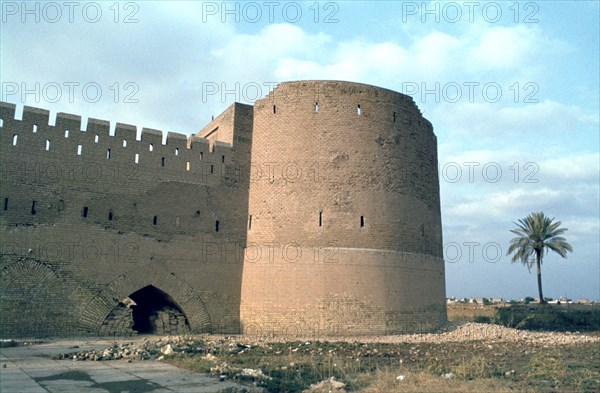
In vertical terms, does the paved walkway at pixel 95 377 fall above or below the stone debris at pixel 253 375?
below

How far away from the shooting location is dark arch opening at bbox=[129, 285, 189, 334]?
1522 centimetres

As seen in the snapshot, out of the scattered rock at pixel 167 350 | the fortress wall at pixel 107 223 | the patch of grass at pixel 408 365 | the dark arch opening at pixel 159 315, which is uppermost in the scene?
the fortress wall at pixel 107 223

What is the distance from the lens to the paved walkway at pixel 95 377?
22.4 ft

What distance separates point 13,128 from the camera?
13.7 metres

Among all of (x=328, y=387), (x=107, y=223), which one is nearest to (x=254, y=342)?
(x=107, y=223)

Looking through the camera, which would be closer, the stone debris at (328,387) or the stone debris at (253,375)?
the stone debris at (328,387)

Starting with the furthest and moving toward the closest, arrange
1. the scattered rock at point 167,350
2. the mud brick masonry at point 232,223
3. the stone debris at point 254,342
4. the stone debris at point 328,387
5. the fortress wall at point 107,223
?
the mud brick masonry at point 232,223
the fortress wall at point 107,223
the scattered rock at point 167,350
the stone debris at point 254,342
the stone debris at point 328,387

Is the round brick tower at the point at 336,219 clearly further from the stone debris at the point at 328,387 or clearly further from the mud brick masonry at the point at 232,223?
the stone debris at the point at 328,387

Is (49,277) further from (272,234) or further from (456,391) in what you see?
(456,391)

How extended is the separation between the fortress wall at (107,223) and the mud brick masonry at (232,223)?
1.4 inches

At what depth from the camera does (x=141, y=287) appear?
14719mm

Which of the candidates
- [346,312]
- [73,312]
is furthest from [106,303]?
[346,312]

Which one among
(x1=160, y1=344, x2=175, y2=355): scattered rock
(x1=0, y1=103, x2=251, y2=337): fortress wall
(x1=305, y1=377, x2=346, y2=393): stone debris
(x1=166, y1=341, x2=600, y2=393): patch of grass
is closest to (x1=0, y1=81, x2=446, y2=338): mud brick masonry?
(x1=0, y1=103, x2=251, y2=337): fortress wall

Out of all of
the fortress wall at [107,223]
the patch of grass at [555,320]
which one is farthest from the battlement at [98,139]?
the patch of grass at [555,320]
